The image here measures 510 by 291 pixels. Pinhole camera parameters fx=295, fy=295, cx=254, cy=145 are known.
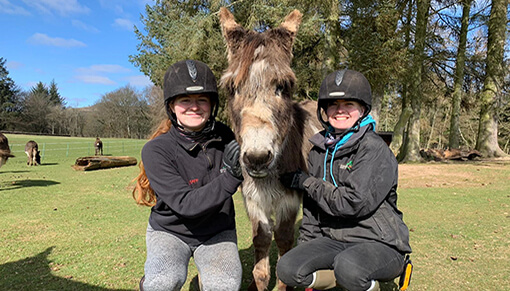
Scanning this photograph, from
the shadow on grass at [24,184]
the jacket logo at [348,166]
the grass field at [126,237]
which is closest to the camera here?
the jacket logo at [348,166]

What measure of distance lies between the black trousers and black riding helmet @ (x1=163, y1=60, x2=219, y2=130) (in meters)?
1.51

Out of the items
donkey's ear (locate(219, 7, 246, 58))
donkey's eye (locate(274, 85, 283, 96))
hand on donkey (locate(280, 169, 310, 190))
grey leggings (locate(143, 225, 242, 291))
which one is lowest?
grey leggings (locate(143, 225, 242, 291))

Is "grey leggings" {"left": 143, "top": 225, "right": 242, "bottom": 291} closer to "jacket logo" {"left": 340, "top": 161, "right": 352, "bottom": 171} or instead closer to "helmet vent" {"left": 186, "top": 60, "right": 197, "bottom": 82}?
"jacket logo" {"left": 340, "top": 161, "right": 352, "bottom": 171}

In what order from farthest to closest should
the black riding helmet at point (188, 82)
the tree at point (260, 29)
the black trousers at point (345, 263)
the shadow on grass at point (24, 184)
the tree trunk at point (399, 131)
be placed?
the tree trunk at point (399, 131) → the tree at point (260, 29) → the shadow on grass at point (24, 184) → the black riding helmet at point (188, 82) → the black trousers at point (345, 263)

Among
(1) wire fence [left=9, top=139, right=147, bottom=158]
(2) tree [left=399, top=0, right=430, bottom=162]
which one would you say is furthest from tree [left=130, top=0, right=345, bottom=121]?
(1) wire fence [left=9, top=139, right=147, bottom=158]

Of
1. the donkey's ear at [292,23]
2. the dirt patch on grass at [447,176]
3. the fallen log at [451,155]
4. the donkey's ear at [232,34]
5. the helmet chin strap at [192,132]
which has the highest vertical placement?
the donkey's ear at [292,23]

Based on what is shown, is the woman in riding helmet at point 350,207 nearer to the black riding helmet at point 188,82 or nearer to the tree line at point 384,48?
the black riding helmet at point 188,82

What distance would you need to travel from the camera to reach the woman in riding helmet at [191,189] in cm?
250

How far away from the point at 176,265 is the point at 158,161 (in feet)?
3.09

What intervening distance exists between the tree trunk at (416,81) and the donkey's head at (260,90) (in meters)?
14.5

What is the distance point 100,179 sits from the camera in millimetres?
12453

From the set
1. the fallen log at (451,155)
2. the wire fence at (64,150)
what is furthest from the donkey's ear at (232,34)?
the wire fence at (64,150)

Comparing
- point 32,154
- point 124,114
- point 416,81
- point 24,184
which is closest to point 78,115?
point 124,114

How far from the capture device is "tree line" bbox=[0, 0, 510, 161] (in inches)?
509
